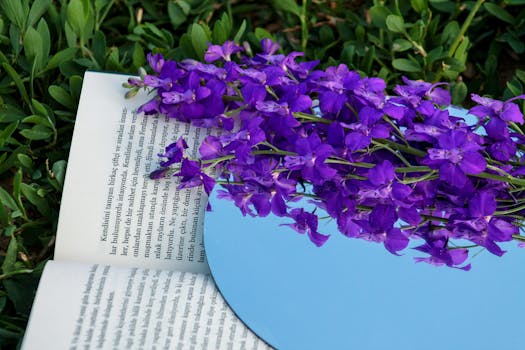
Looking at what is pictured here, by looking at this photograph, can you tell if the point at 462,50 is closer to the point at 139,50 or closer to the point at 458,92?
the point at 458,92

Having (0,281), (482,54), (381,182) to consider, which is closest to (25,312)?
(0,281)

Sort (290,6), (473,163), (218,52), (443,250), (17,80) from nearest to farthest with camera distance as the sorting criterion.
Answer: (473,163)
(443,250)
(218,52)
(17,80)
(290,6)

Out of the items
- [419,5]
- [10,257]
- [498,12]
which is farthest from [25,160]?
[498,12]

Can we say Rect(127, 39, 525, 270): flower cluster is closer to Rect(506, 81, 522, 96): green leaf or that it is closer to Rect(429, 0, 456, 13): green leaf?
Rect(506, 81, 522, 96): green leaf

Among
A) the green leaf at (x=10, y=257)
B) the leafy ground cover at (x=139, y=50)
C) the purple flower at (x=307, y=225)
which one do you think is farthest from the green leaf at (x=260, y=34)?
the green leaf at (x=10, y=257)

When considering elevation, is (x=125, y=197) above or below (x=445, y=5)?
below

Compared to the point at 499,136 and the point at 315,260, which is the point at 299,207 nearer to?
the point at 315,260
